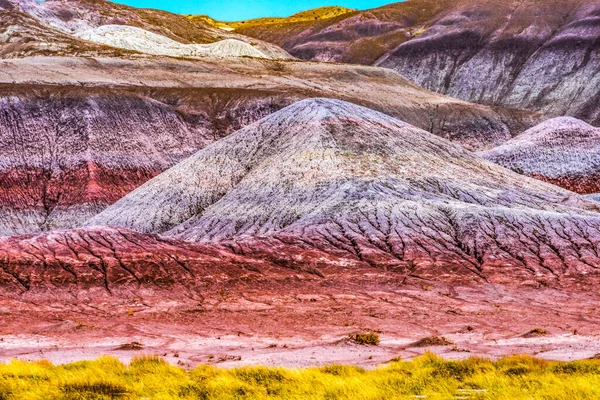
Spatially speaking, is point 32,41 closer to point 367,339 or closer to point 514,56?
point 514,56

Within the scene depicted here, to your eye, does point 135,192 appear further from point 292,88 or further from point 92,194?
point 292,88

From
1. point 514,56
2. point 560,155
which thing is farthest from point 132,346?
point 514,56

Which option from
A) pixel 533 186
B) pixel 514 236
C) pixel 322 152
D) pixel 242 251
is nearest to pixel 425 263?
pixel 514 236

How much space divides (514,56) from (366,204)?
119801 millimetres

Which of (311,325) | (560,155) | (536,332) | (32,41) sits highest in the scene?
(32,41)

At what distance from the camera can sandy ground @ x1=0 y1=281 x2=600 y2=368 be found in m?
29.5

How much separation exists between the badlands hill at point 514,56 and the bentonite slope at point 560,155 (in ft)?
127

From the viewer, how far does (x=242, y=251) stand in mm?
53406

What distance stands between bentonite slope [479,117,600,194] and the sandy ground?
175 feet

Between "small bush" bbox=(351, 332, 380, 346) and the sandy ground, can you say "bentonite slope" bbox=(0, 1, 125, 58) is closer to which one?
the sandy ground

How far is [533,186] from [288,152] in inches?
923

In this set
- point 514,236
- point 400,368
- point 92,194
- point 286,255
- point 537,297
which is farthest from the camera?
point 92,194

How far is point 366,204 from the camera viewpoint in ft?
198

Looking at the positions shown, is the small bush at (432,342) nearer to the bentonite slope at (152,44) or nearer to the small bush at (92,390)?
the small bush at (92,390)
